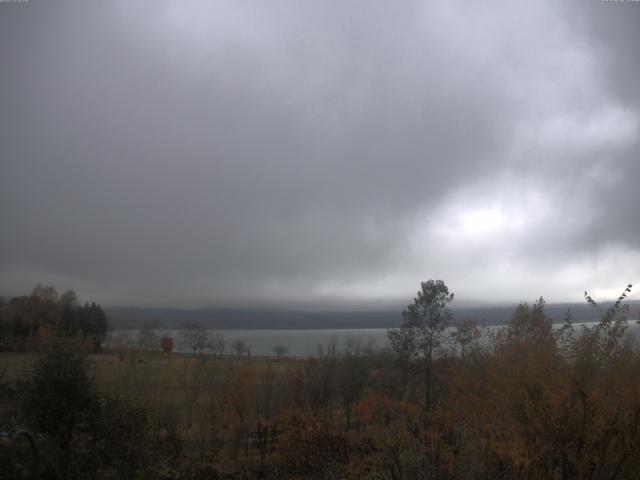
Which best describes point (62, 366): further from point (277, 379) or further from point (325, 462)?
point (277, 379)

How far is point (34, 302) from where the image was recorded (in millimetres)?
66625

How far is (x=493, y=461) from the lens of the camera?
1122cm

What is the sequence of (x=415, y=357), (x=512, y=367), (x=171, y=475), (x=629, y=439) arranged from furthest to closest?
(x=415, y=357)
(x=171, y=475)
(x=512, y=367)
(x=629, y=439)

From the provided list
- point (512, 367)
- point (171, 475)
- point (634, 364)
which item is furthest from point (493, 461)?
point (171, 475)

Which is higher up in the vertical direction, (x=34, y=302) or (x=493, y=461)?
(x=34, y=302)

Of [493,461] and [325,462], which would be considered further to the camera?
[325,462]

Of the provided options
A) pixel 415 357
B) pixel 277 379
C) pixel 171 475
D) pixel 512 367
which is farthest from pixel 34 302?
pixel 512 367

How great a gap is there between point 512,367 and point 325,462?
26.4ft

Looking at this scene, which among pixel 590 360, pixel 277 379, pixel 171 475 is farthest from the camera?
pixel 277 379

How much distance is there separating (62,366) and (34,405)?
1.15 metres

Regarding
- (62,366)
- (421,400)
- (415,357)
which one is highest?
(62,366)

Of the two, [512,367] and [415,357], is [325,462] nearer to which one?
[512,367]

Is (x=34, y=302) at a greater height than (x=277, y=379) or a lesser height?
greater

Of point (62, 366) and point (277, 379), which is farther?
point (277, 379)
